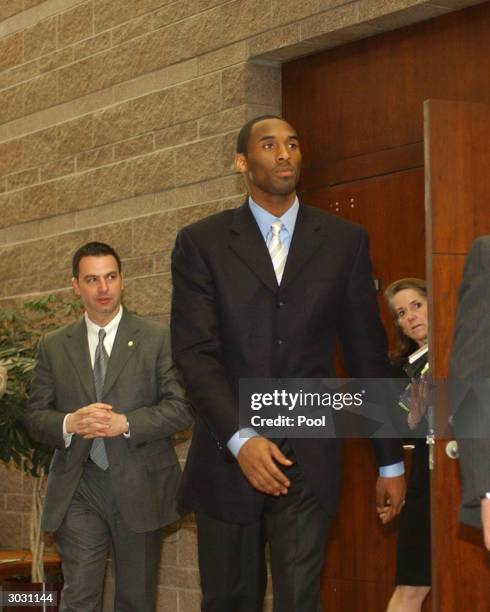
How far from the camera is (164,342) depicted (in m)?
4.97

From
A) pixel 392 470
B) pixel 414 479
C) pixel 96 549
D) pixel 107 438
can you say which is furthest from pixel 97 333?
pixel 392 470

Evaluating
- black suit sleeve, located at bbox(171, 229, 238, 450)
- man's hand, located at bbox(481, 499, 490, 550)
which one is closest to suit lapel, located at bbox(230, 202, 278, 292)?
black suit sleeve, located at bbox(171, 229, 238, 450)

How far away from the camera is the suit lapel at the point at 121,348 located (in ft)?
15.9

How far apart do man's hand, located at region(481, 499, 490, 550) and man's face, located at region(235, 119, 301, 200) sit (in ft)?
4.35

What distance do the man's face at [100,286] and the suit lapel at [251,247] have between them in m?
1.36

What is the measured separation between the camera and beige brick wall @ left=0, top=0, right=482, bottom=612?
6.18 metres

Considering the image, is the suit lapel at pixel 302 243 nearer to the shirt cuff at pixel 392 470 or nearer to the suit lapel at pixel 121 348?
the shirt cuff at pixel 392 470

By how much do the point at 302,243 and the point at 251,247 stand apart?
15 centimetres

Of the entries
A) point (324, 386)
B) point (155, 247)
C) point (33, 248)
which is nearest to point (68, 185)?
point (33, 248)

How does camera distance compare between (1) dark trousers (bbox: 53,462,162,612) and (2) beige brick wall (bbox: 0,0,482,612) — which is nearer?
(1) dark trousers (bbox: 53,462,162,612)

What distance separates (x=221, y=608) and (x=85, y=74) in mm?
4699

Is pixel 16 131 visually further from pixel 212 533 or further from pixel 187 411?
pixel 212 533

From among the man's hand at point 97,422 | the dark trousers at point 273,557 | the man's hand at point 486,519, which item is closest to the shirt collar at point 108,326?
the man's hand at point 97,422

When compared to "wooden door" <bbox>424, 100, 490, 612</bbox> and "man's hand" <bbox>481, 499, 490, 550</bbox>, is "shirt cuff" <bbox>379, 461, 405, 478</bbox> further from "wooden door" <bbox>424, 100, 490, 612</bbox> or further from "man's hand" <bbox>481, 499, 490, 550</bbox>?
A: "man's hand" <bbox>481, 499, 490, 550</bbox>
